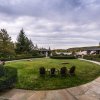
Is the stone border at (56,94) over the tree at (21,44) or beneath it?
beneath

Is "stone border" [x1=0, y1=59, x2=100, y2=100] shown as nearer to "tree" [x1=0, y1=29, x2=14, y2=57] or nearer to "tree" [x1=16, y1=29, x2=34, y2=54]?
"tree" [x1=0, y1=29, x2=14, y2=57]

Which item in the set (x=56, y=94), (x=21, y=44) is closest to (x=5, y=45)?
(x=21, y=44)

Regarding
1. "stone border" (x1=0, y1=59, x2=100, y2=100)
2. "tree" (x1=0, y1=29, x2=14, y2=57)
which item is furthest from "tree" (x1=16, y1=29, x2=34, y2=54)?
"stone border" (x1=0, y1=59, x2=100, y2=100)

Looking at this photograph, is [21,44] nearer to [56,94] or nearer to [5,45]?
[5,45]

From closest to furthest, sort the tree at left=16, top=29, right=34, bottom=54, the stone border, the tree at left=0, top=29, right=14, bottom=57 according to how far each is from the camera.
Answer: the stone border < the tree at left=0, top=29, right=14, bottom=57 < the tree at left=16, top=29, right=34, bottom=54

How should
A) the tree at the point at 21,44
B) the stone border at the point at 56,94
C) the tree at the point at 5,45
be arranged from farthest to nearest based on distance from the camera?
the tree at the point at 21,44
the tree at the point at 5,45
the stone border at the point at 56,94

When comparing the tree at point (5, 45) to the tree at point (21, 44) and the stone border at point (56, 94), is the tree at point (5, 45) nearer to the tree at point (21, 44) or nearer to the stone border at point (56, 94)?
the tree at point (21, 44)

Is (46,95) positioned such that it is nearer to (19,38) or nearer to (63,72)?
(63,72)

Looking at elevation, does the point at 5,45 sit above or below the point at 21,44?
below

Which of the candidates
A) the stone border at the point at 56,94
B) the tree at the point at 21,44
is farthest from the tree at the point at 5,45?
the stone border at the point at 56,94

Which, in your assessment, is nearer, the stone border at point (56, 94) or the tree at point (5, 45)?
the stone border at point (56, 94)

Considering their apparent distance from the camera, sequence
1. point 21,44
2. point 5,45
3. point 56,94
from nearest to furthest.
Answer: point 56,94 → point 5,45 → point 21,44

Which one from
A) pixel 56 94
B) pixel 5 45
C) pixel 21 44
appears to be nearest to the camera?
pixel 56 94

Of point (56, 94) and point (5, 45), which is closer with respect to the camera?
point (56, 94)
